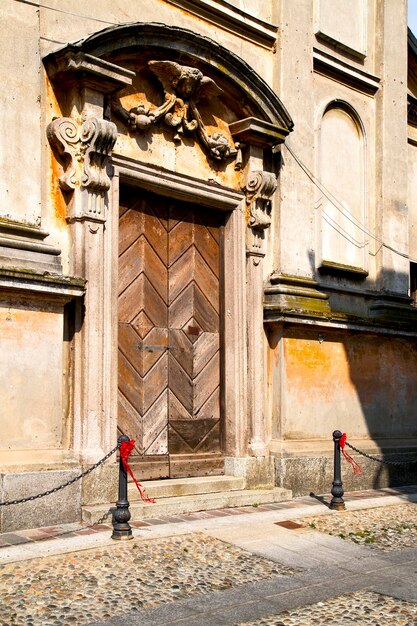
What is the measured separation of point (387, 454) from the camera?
40.4 ft

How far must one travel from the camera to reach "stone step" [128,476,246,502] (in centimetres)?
931


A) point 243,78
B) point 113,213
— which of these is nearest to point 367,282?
point 243,78

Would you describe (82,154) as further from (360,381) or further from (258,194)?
(360,381)

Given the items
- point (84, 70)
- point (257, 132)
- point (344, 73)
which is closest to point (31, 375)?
point (84, 70)

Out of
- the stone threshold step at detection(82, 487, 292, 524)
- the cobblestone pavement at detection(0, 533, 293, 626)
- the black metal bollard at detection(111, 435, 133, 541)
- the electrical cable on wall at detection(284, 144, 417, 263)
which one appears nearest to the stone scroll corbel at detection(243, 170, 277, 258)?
the electrical cable on wall at detection(284, 144, 417, 263)

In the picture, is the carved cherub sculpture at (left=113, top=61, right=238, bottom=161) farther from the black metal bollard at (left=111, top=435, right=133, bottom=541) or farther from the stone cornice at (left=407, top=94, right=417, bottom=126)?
the stone cornice at (left=407, top=94, right=417, bottom=126)

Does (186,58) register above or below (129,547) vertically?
above

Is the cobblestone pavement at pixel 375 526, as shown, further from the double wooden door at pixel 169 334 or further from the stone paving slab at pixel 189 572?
the double wooden door at pixel 169 334

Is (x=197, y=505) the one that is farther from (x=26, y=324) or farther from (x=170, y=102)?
(x=170, y=102)

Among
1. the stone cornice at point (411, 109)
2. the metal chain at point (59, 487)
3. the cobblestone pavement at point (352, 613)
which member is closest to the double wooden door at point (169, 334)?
the metal chain at point (59, 487)

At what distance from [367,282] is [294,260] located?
6.30 feet

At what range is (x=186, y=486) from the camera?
9617 millimetres

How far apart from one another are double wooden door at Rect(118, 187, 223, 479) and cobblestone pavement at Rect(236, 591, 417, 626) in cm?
387

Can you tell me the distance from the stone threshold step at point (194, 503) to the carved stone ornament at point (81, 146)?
3.32 m
